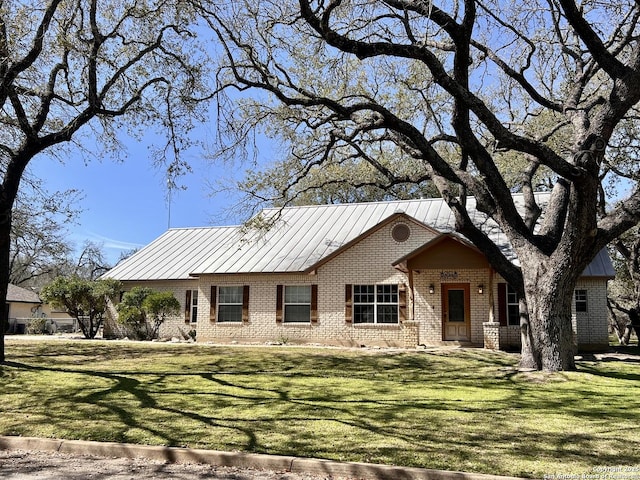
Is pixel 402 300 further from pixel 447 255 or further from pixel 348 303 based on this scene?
pixel 447 255

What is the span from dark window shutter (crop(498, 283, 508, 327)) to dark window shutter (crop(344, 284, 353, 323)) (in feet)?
17.4

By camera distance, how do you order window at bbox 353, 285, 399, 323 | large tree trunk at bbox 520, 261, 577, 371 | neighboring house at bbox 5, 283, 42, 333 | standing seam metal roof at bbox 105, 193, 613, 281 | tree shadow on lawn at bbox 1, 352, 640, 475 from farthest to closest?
1. neighboring house at bbox 5, 283, 42, 333
2. standing seam metal roof at bbox 105, 193, 613, 281
3. window at bbox 353, 285, 399, 323
4. large tree trunk at bbox 520, 261, 577, 371
5. tree shadow on lawn at bbox 1, 352, 640, 475

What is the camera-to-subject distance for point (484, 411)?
794 centimetres

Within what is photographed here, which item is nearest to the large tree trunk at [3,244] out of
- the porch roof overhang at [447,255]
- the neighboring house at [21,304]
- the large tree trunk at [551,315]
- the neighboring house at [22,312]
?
the porch roof overhang at [447,255]

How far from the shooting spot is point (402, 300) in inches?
749

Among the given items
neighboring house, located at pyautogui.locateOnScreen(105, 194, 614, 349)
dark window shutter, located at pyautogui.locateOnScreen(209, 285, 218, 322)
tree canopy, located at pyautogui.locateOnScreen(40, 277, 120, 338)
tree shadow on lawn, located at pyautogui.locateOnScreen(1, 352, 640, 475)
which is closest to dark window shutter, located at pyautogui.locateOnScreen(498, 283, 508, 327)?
neighboring house, located at pyautogui.locateOnScreen(105, 194, 614, 349)

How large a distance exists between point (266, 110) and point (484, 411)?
1092cm

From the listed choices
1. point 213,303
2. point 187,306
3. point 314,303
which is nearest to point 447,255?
point 314,303

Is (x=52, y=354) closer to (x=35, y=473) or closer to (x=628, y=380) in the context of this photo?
(x=35, y=473)

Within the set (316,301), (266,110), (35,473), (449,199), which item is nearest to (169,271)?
(316,301)

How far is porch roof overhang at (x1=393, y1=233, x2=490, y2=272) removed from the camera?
1755 centimetres

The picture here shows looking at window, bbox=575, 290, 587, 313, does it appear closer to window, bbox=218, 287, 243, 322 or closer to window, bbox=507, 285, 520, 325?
window, bbox=507, 285, 520, 325

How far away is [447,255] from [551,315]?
6.16 meters

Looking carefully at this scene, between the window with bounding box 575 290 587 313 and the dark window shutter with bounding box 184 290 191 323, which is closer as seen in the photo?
the window with bounding box 575 290 587 313
